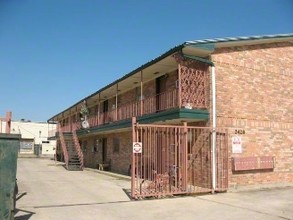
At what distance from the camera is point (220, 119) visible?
13.6m

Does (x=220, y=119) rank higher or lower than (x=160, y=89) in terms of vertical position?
lower

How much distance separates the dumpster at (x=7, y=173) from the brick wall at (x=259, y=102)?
8209 millimetres

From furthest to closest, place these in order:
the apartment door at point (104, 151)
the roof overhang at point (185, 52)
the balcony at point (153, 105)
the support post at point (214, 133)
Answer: the apartment door at point (104, 151)
the balcony at point (153, 105)
the roof overhang at point (185, 52)
the support post at point (214, 133)

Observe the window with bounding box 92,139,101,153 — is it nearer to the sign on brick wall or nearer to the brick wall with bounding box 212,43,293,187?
the brick wall with bounding box 212,43,293,187

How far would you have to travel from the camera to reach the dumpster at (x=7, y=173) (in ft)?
23.6

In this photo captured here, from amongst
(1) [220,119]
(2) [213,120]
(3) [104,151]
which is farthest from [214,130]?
(3) [104,151]

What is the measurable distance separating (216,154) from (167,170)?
6.10 ft

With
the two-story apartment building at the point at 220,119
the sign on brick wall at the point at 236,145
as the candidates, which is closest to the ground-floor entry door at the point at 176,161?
the two-story apartment building at the point at 220,119

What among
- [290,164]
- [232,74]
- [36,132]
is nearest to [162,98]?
[232,74]

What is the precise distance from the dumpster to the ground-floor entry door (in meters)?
4.48

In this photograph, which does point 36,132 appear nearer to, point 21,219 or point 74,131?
point 74,131

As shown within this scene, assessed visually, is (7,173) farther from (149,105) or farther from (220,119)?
(149,105)

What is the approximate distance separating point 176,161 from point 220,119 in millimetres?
2507

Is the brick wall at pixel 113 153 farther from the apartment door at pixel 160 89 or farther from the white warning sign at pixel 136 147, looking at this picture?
the white warning sign at pixel 136 147
